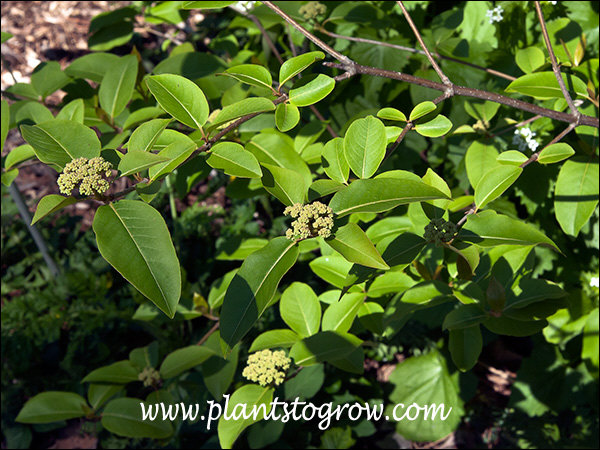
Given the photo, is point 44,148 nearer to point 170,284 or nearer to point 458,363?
point 170,284

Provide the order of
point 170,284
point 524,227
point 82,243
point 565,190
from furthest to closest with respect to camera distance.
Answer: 1. point 82,243
2. point 565,190
3. point 524,227
4. point 170,284

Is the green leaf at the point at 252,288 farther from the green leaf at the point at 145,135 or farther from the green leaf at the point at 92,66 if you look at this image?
the green leaf at the point at 92,66

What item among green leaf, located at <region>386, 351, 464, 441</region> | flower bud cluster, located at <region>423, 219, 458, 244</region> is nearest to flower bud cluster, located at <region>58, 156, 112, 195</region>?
flower bud cluster, located at <region>423, 219, 458, 244</region>

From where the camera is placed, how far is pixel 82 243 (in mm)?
3199

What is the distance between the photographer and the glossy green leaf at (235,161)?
40.3 inches

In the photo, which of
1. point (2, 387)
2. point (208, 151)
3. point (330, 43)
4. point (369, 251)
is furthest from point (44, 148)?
point (2, 387)

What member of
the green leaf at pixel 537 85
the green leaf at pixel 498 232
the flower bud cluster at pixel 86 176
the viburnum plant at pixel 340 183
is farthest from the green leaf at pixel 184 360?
the green leaf at pixel 537 85

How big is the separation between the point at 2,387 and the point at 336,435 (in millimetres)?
1672

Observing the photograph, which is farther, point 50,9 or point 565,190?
point 50,9

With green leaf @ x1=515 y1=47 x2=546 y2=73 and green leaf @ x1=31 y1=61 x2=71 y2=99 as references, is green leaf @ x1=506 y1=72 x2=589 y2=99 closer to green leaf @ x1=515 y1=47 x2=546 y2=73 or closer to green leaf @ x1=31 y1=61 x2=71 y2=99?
green leaf @ x1=515 y1=47 x2=546 y2=73

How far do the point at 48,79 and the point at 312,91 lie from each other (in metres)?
0.97

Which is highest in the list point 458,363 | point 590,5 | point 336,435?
point 590,5

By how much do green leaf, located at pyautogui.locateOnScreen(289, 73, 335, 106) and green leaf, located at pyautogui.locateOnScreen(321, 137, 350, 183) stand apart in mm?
122

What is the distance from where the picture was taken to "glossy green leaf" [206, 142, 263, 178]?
1022mm
